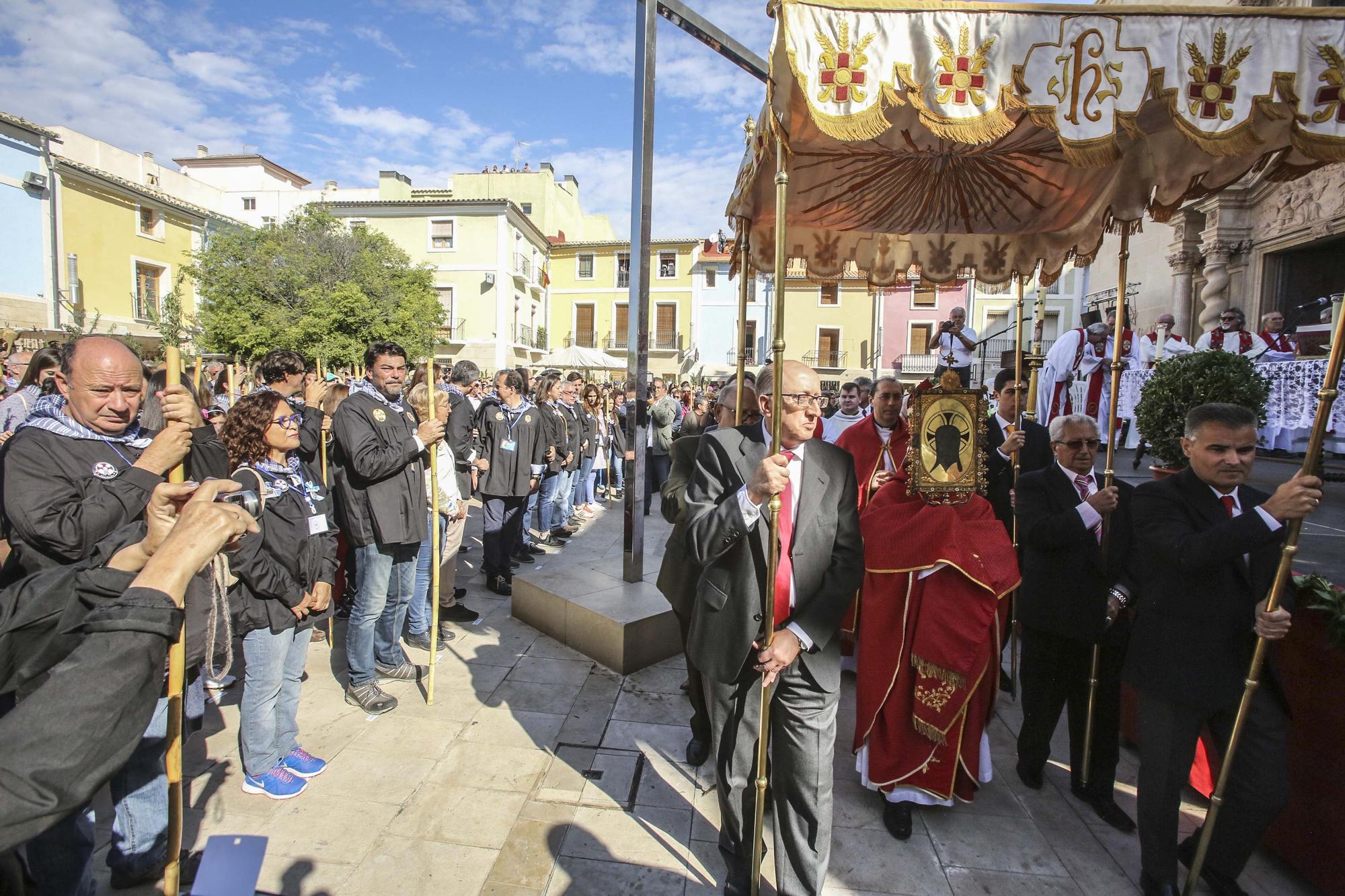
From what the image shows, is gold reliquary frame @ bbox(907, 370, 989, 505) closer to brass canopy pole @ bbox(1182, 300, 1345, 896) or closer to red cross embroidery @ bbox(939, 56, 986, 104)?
brass canopy pole @ bbox(1182, 300, 1345, 896)

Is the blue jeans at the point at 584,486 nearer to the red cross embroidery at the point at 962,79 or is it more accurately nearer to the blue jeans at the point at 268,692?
the blue jeans at the point at 268,692

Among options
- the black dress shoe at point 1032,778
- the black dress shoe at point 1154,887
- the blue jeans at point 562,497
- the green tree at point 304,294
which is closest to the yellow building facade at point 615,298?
the green tree at point 304,294

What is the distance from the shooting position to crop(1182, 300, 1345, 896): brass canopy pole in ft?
7.84

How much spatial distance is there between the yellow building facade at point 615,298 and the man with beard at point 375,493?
35617 mm

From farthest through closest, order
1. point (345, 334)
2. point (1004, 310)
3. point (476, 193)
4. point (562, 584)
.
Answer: point (476, 193)
point (1004, 310)
point (345, 334)
point (562, 584)

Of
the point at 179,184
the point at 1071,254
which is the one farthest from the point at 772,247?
the point at 179,184

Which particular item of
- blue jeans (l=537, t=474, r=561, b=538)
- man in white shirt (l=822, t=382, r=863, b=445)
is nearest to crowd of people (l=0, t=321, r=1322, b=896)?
blue jeans (l=537, t=474, r=561, b=538)

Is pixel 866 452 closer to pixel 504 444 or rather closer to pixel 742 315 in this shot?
pixel 742 315

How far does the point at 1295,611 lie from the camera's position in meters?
2.79

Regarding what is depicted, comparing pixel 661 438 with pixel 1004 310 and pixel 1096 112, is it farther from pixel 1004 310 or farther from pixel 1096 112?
pixel 1004 310

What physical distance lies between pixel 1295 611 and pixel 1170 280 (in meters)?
14.1

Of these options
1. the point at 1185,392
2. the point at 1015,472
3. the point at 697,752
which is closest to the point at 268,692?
the point at 697,752

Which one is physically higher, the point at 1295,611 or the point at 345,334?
the point at 345,334

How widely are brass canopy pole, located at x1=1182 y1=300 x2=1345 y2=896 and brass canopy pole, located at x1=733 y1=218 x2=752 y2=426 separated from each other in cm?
222
